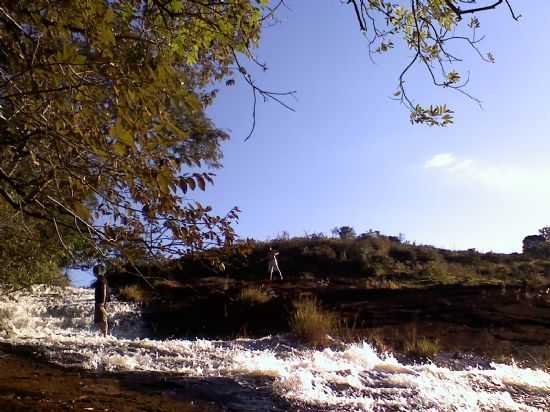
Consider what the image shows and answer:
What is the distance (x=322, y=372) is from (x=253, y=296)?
685 centimetres

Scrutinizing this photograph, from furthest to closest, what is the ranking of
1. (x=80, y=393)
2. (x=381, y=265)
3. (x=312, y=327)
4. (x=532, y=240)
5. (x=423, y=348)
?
1. (x=532, y=240)
2. (x=381, y=265)
3. (x=312, y=327)
4. (x=423, y=348)
5. (x=80, y=393)

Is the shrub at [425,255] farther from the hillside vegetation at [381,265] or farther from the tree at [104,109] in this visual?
the tree at [104,109]

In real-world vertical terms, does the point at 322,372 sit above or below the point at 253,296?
below

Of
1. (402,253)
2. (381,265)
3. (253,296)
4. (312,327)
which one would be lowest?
(312,327)

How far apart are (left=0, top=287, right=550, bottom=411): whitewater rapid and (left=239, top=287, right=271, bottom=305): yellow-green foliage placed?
11.5 ft

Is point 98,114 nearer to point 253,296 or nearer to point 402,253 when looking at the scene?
point 253,296

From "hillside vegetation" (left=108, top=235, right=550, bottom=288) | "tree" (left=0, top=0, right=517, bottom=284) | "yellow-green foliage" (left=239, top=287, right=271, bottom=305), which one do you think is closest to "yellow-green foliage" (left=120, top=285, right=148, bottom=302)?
"hillside vegetation" (left=108, top=235, right=550, bottom=288)

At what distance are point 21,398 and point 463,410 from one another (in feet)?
13.7

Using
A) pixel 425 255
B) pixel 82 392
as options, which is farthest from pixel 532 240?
pixel 82 392

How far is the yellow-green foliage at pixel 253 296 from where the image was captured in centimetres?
1354

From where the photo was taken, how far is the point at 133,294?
15898mm

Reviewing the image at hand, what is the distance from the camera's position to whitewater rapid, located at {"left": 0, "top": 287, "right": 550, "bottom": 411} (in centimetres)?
591

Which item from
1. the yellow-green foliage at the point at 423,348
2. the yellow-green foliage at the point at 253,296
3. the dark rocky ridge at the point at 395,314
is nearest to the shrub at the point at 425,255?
the dark rocky ridge at the point at 395,314

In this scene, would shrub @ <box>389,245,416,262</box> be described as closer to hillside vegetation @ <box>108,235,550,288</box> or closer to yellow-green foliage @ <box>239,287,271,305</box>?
hillside vegetation @ <box>108,235,550,288</box>
